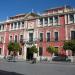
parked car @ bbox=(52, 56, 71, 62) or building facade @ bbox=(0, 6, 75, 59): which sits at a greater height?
building facade @ bbox=(0, 6, 75, 59)

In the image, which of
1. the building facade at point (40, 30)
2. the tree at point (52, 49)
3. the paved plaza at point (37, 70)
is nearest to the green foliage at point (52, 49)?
the tree at point (52, 49)

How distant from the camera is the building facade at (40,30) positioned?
38.3 m

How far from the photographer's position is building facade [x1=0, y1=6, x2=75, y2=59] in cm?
3834

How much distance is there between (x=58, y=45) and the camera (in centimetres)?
3872

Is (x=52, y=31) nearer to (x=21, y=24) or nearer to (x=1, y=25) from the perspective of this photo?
(x=21, y=24)

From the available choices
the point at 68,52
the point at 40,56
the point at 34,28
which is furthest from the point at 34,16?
the point at 68,52

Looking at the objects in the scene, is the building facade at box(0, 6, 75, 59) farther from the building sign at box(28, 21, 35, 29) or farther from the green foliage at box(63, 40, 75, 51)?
the green foliage at box(63, 40, 75, 51)

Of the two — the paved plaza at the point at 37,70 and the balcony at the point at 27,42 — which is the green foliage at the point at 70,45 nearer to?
the balcony at the point at 27,42

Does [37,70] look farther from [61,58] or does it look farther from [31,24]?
[31,24]

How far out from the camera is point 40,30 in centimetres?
4228

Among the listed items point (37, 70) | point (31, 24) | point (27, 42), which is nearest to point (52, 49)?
point (27, 42)

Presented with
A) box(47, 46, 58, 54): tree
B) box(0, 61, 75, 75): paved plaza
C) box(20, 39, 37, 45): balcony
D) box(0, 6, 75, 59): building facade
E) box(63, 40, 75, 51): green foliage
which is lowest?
box(0, 61, 75, 75): paved plaza

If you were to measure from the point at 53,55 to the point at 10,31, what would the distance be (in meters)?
14.6

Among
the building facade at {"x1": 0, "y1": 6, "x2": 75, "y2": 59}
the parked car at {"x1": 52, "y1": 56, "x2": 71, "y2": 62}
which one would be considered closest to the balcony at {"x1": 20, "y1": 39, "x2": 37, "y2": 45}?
the building facade at {"x1": 0, "y1": 6, "x2": 75, "y2": 59}
